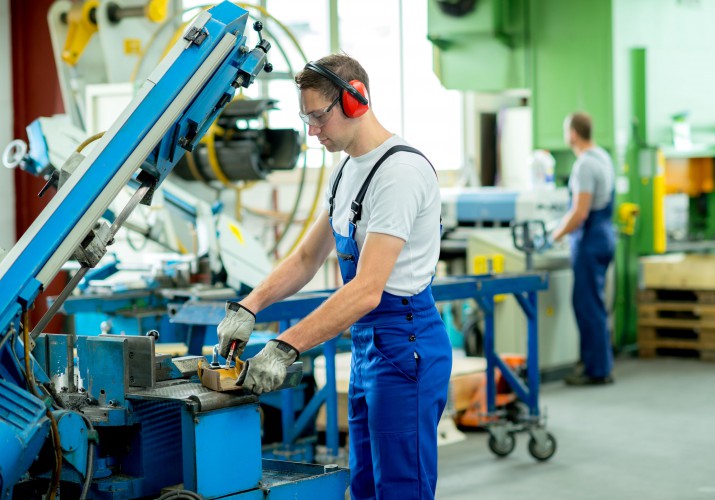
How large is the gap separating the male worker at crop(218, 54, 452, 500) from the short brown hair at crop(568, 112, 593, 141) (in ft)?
14.8

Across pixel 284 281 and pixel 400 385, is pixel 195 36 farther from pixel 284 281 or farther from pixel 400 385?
pixel 400 385

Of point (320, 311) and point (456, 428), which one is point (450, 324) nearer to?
point (456, 428)

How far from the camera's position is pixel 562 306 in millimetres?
7074

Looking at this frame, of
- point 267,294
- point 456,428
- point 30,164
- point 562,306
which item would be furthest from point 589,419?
point 267,294

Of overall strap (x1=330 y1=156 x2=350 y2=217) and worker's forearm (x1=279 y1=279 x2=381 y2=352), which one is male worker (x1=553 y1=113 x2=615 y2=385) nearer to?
overall strap (x1=330 y1=156 x2=350 y2=217)

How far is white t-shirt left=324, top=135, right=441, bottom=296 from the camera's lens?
2418 millimetres

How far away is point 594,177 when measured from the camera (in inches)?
268

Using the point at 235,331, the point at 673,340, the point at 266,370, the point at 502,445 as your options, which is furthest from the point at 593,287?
the point at 266,370

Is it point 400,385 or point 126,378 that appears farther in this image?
point 400,385

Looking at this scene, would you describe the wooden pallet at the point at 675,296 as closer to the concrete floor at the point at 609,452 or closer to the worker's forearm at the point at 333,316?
the concrete floor at the point at 609,452

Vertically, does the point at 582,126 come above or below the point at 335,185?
above

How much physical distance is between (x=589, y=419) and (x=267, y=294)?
3652 millimetres

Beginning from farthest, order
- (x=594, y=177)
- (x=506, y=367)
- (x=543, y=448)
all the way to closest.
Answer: (x=594, y=177) → (x=506, y=367) → (x=543, y=448)

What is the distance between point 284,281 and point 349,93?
0.54 m
